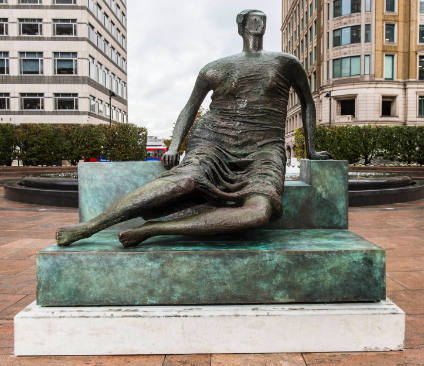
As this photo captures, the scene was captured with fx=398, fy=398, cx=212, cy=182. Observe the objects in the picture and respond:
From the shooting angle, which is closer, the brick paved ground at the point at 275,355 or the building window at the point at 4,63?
the brick paved ground at the point at 275,355

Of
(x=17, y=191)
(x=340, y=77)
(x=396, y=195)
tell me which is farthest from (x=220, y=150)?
(x=340, y=77)

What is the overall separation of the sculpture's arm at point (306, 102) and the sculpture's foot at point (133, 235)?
5.49 feet

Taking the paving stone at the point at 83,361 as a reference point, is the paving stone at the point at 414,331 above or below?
above

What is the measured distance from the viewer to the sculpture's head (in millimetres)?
3209

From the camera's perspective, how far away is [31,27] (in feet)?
119

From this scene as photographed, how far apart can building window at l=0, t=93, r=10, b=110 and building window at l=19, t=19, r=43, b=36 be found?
5.82 metres

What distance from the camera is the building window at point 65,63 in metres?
36.0

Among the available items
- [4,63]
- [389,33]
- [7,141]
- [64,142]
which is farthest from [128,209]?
[389,33]

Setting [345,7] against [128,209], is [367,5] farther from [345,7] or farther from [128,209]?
[128,209]

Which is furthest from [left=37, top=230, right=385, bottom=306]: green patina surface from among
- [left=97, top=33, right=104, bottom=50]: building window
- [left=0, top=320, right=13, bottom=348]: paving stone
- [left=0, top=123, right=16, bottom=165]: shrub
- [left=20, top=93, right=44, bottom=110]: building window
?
[left=97, top=33, right=104, bottom=50]: building window

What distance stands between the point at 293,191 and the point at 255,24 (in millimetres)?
1384

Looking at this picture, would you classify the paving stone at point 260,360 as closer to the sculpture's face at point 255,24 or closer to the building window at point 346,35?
the sculpture's face at point 255,24

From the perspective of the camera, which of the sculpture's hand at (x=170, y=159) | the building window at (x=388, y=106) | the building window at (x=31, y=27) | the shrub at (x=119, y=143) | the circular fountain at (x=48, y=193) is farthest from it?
the building window at (x=388, y=106)

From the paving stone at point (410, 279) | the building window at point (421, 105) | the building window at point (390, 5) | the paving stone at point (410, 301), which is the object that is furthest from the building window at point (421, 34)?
the paving stone at point (410, 301)
